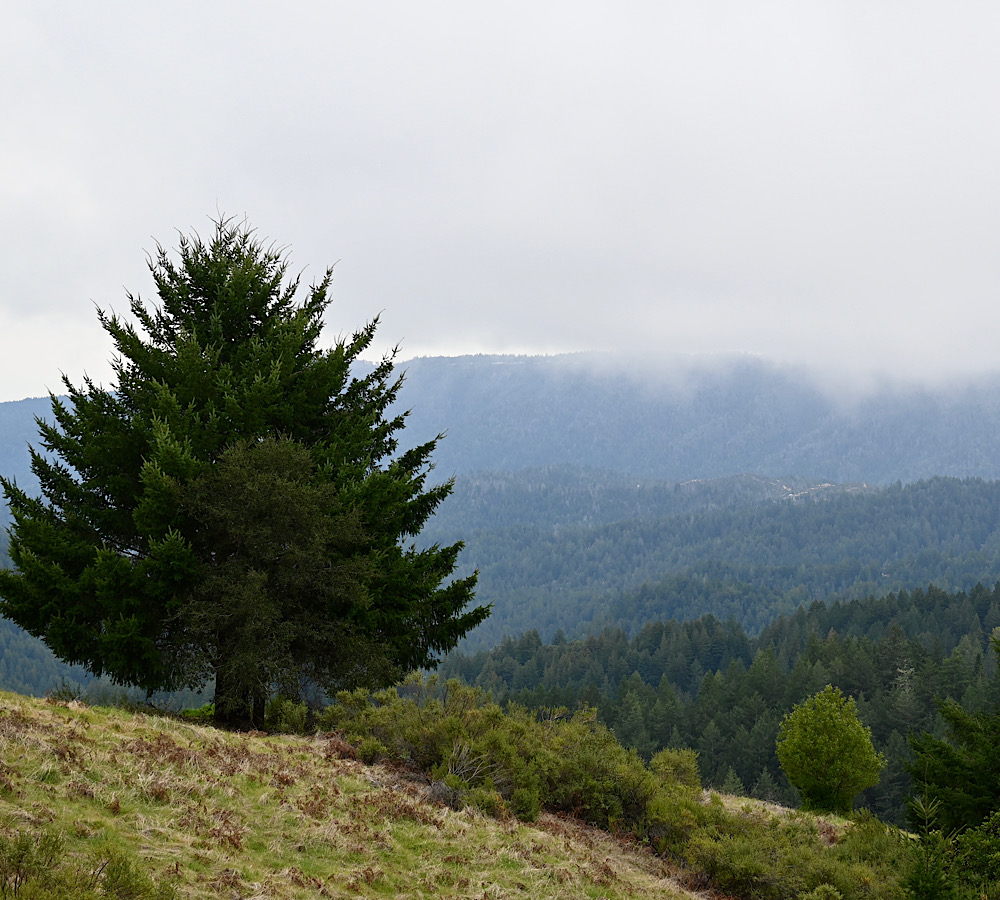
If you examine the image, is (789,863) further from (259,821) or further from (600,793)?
(259,821)

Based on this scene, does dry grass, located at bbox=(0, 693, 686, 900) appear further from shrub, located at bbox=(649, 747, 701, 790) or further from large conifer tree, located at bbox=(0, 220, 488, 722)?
shrub, located at bbox=(649, 747, 701, 790)

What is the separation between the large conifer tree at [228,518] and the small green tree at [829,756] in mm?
14628

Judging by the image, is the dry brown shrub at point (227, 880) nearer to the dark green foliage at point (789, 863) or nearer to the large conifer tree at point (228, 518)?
the large conifer tree at point (228, 518)

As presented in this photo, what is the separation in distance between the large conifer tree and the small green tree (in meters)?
14.6

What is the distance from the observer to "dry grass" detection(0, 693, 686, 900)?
7.17 meters

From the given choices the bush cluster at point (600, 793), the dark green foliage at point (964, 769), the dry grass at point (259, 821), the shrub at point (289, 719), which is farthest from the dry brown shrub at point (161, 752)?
the dark green foliage at point (964, 769)

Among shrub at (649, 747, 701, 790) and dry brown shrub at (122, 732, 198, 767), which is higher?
dry brown shrub at (122, 732, 198, 767)

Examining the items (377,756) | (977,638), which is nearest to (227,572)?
(377,756)

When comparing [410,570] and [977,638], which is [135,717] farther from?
[977,638]

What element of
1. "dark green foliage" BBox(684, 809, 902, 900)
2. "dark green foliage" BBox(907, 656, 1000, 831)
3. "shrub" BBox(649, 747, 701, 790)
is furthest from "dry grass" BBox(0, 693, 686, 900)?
"dark green foliage" BBox(907, 656, 1000, 831)

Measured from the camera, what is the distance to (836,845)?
46.2 ft

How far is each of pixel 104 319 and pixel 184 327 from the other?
1691 millimetres

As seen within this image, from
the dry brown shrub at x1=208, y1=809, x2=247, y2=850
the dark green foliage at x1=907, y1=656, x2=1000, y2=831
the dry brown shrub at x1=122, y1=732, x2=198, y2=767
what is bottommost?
the dark green foliage at x1=907, y1=656, x2=1000, y2=831

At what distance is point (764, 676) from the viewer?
92375 millimetres
